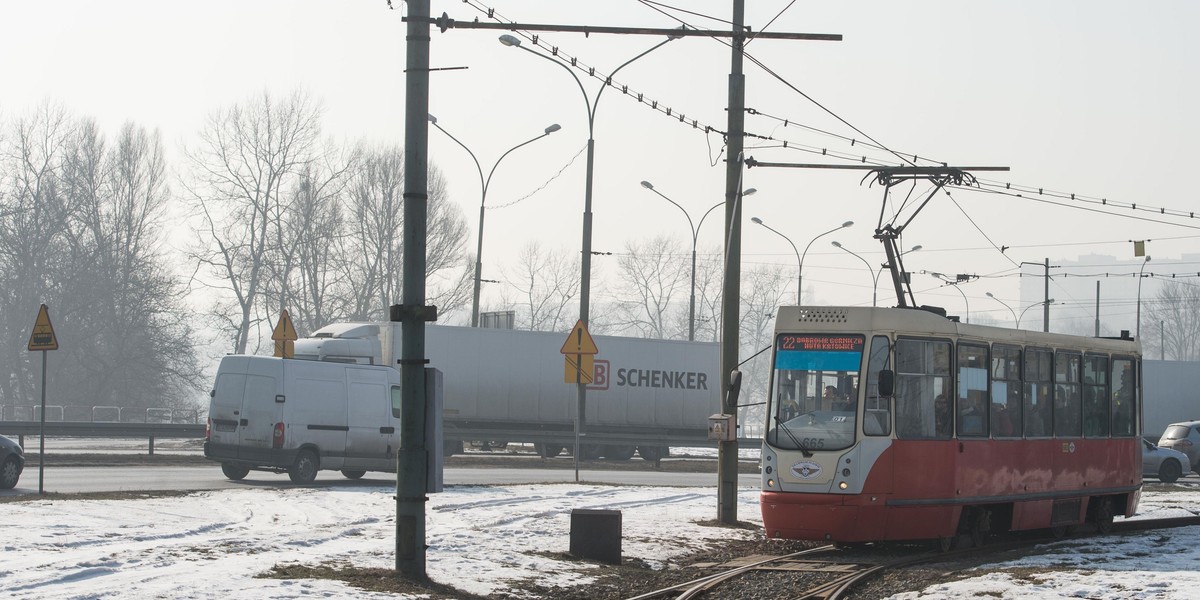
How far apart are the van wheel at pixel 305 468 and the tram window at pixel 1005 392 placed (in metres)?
12.6

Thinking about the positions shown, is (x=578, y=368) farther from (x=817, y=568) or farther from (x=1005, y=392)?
(x=817, y=568)

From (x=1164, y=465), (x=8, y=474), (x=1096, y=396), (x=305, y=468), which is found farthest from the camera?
(x=1164, y=465)

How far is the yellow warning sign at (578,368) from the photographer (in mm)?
26819

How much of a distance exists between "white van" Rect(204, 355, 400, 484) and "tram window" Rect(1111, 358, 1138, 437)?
41.4 ft

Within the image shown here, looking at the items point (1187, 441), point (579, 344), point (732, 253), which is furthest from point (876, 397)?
point (1187, 441)

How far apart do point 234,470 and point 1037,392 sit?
46.5ft

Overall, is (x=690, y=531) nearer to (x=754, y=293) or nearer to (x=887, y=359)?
(x=887, y=359)

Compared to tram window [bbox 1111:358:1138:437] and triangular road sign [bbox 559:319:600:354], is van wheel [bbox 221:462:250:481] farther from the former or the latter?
tram window [bbox 1111:358:1138:437]

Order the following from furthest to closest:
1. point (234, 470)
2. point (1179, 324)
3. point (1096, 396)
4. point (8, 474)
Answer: point (1179, 324), point (234, 470), point (8, 474), point (1096, 396)

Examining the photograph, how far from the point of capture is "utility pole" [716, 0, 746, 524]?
18.7 metres

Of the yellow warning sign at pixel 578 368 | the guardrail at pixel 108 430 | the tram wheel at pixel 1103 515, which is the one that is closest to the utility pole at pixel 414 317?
the tram wheel at pixel 1103 515

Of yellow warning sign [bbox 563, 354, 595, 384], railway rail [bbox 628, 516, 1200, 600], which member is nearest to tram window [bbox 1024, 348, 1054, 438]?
railway rail [bbox 628, 516, 1200, 600]


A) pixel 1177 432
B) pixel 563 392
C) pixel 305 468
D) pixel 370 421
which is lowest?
pixel 305 468

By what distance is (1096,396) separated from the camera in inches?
783
